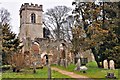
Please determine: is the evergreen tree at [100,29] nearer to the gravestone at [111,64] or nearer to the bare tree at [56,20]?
the gravestone at [111,64]

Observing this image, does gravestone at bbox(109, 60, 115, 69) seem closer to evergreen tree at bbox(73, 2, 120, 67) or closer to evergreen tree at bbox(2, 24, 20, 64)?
evergreen tree at bbox(73, 2, 120, 67)

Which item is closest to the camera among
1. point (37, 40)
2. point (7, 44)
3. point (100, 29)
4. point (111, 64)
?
point (111, 64)

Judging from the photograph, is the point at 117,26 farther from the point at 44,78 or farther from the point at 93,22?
the point at 44,78

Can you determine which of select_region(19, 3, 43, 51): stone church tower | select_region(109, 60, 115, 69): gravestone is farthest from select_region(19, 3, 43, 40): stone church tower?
select_region(109, 60, 115, 69): gravestone

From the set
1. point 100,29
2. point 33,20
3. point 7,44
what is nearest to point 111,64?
point 100,29

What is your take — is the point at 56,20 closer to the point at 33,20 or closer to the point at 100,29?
the point at 33,20

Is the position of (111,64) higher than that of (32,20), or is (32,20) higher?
(32,20)

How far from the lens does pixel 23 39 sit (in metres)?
13.2

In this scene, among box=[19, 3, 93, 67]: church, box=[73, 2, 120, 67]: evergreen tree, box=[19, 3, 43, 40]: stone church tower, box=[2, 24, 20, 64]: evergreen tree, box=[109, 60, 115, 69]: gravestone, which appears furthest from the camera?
box=[19, 3, 43, 40]: stone church tower

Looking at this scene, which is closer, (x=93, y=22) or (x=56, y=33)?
(x=93, y=22)

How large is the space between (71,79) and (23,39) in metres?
6.80

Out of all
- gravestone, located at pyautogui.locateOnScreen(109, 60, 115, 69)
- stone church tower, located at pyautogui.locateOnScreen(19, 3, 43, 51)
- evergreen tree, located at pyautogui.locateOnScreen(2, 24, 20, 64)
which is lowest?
gravestone, located at pyautogui.locateOnScreen(109, 60, 115, 69)

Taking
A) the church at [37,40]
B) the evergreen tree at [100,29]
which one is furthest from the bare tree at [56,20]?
the evergreen tree at [100,29]

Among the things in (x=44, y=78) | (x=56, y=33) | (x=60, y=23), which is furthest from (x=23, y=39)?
(x=44, y=78)
